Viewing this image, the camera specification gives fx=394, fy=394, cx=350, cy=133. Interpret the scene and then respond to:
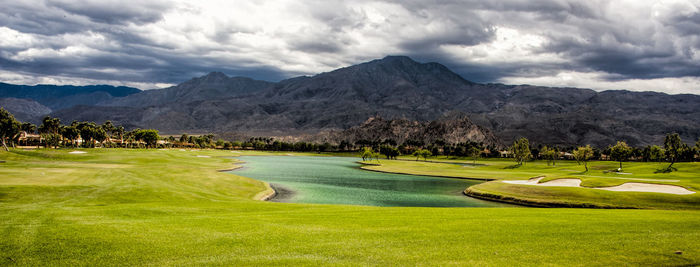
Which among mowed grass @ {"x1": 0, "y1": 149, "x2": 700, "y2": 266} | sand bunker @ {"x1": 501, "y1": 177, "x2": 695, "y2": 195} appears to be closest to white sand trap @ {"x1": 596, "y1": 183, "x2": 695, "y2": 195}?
sand bunker @ {"x1": 501, "y1": 177, "x2": 695, "y2": 195}

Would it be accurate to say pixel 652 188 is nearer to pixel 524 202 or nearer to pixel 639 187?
pixel 639 187

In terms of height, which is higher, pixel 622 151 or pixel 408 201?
pixel 622 151

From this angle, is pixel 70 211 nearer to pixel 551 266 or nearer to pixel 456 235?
pixel 456 235

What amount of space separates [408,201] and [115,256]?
37494mm

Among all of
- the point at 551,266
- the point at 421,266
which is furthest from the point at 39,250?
the point at 551,266

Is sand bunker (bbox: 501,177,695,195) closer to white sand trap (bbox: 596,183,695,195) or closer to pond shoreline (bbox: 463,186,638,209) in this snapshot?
white sand trap (bbox: 596,183,695,195)

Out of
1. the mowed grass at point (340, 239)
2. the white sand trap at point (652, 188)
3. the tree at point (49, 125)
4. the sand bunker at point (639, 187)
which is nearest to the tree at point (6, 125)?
the tree at point (49, 125)

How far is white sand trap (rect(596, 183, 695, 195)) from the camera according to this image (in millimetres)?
39531

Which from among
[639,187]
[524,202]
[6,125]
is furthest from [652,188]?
[6,125]

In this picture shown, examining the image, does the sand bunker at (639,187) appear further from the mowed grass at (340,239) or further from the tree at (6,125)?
the tree at (6,125)

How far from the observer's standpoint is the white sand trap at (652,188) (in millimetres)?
39531

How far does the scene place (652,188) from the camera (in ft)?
142

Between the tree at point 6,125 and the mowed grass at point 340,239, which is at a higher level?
the tree at point 6,125

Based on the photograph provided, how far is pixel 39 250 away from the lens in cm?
1206
